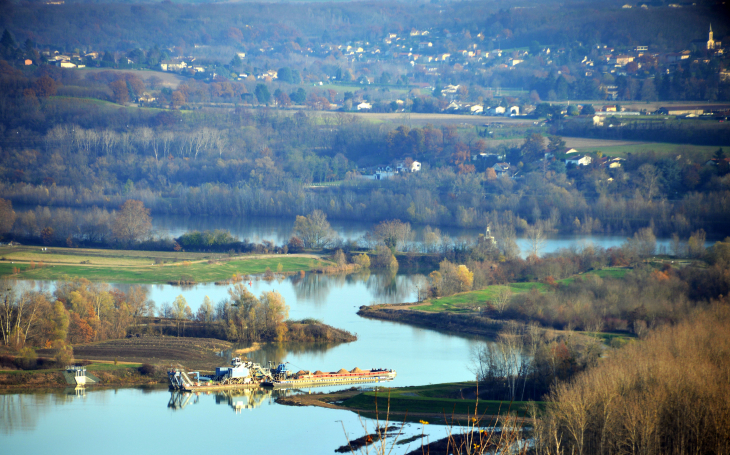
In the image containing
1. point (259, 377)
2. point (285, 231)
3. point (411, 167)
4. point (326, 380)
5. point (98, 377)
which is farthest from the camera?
point (411, 167)

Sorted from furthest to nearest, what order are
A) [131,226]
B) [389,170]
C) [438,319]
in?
[389,170]
[131,226]
[438,319]

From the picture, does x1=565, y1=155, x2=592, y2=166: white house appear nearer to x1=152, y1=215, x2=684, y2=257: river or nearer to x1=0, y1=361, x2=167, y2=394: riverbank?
x1=152, y1=215, x2=684, y2=257: river

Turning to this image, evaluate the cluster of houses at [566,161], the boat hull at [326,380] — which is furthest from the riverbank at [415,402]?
the cluster of houses at [566,161]

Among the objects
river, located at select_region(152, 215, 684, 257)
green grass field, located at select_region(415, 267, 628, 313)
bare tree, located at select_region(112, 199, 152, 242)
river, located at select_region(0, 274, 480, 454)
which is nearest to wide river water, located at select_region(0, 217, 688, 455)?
river, located at select_region(0, 274, 480, 454)

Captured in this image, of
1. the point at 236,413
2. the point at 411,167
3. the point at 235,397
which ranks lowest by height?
the point at 236,413

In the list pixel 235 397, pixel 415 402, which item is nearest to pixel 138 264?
pixel 235 397

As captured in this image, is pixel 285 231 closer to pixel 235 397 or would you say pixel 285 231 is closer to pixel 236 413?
pixel 235 397

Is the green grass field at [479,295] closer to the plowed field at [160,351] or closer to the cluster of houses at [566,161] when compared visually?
the plowed field at [160,351]

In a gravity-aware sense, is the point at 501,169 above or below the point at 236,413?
above
